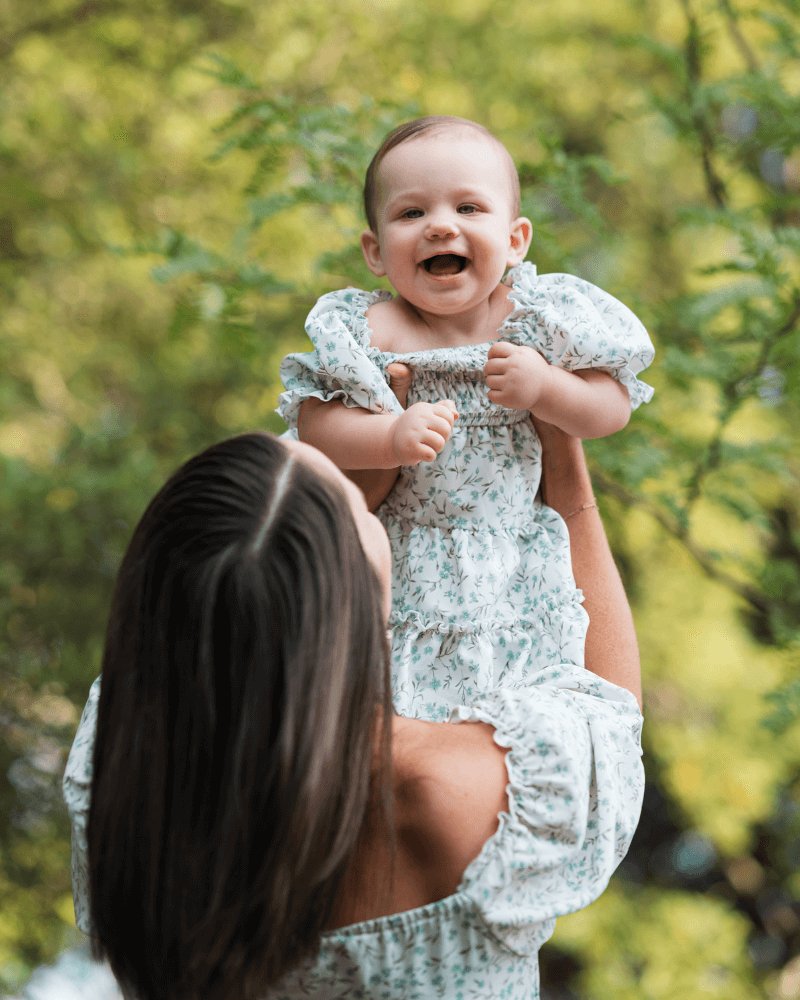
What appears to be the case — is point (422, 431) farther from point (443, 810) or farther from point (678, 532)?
point (678, 532)

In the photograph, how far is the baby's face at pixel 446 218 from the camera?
1.59m

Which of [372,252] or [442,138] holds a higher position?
[442,138]

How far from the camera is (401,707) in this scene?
165 cm

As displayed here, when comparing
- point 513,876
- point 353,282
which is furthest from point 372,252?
point 353,282

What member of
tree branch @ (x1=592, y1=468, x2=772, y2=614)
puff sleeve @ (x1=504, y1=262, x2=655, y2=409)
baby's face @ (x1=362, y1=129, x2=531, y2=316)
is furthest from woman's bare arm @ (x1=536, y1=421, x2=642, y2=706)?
tree branch @ (x1=592, y1=468, x2=772, y2=614)

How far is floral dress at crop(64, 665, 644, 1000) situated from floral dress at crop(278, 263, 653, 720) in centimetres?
16

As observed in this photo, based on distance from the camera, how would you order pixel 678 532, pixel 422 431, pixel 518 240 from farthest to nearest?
pixel 678 532 < pixel 518 240 < pixel 422 431

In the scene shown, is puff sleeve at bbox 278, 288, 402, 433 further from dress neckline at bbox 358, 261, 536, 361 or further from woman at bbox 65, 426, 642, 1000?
woman at bbox 65, 426, 642, 1000

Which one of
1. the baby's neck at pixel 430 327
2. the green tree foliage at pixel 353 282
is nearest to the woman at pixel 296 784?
the baby's neck at pixel 430 327

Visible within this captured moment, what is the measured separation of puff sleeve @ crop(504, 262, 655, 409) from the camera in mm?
1595

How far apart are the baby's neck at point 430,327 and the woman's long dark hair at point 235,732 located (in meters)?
0.39

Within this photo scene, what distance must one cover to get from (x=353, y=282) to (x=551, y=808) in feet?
5.85

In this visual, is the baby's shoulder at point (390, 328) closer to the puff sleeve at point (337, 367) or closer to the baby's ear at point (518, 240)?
the puff sleeve at point (337, 367)

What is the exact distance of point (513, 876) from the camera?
1.35 meters
